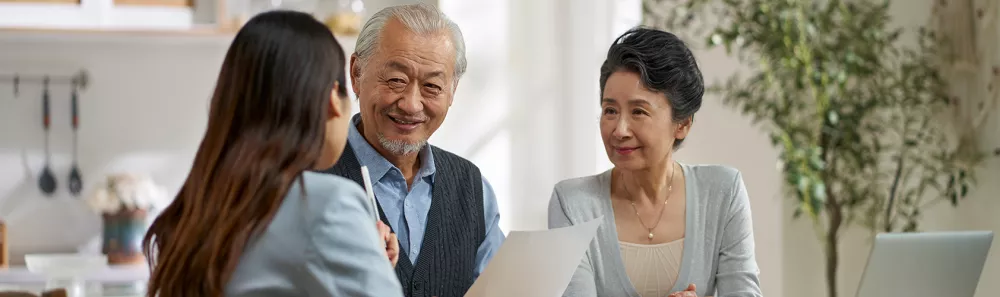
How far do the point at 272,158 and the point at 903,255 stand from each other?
1124 millimetres

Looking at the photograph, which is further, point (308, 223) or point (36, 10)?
point (36, 10)

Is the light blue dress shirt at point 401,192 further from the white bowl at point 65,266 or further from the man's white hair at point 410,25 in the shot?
the white bowl at point 65,266

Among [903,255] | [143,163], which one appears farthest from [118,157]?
[903,255]

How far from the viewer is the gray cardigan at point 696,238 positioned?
2117mm

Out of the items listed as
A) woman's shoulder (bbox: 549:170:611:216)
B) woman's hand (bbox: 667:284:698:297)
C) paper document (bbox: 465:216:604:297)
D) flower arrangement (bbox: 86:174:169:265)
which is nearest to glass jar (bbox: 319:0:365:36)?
flower arrangement (bbox: 86:174:169:265)

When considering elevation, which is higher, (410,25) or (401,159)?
(410,25)

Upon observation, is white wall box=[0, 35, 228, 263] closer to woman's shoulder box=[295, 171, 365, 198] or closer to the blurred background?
the blurred background

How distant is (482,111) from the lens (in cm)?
447

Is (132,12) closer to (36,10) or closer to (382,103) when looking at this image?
(36,10)

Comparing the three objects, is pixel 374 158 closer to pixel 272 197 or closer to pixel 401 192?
pixel 401 192

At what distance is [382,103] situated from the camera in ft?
6.85

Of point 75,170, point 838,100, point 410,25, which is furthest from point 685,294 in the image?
point 75,170

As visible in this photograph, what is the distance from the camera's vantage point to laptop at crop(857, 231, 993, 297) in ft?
6.47

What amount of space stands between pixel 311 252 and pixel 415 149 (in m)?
0.83
